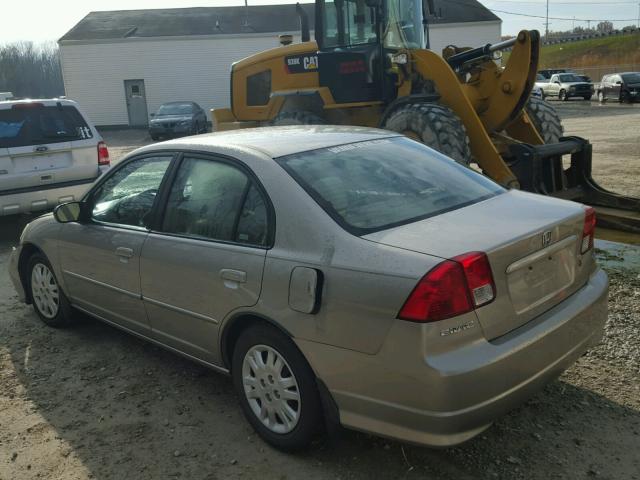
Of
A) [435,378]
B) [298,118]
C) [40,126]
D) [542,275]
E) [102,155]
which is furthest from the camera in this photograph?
[298,118]

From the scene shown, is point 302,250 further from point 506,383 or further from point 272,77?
point 272,77

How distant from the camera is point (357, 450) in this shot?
312 cm

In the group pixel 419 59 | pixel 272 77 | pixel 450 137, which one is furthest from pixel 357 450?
pixel 272 77

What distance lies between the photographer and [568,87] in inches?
1468

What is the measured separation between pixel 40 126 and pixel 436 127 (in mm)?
4909

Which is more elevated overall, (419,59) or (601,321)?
(419,59)

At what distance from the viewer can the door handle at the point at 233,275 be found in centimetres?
315

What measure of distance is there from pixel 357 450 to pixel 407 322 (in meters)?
0.96

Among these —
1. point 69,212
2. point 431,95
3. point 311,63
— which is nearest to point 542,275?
point 69,212

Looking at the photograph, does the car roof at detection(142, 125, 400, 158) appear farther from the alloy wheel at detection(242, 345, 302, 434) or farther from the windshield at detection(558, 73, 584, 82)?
the windshield at detection(558, 73, 584, 82)

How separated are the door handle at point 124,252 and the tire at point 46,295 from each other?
3.61 feet

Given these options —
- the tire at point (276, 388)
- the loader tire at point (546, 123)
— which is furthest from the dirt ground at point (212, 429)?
the loader tire at point (546, 123)

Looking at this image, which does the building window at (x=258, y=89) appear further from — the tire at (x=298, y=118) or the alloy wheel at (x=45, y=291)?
the alloy wheel at (x=45, y=291)

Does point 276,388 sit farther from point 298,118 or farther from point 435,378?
point 298,118
